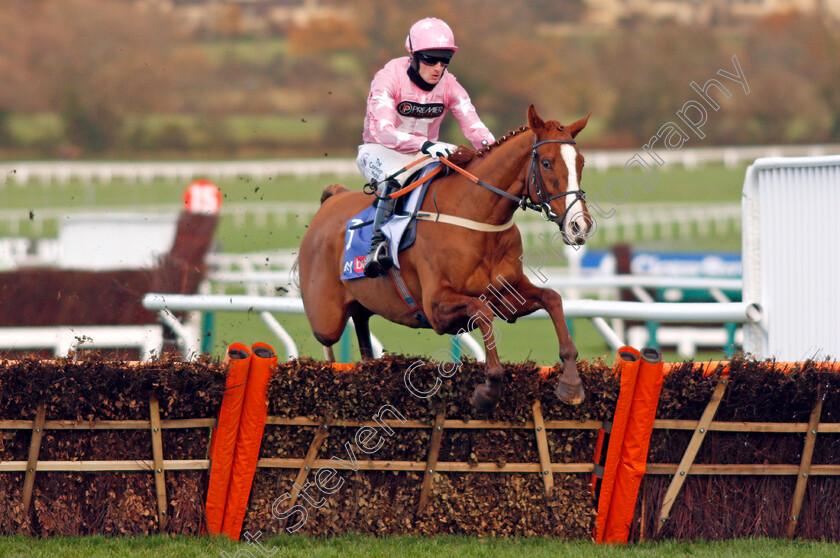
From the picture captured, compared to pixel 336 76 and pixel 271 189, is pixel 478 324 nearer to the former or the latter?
pixel 271 189

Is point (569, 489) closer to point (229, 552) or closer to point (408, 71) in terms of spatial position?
point (229, 552)

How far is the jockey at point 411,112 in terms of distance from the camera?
5016mm

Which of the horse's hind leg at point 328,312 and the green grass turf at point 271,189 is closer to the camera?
the horse's hind leg at point 328,312

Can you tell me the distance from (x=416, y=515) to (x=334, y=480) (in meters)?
0.38

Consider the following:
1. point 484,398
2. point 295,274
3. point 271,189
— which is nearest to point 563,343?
point 484,398

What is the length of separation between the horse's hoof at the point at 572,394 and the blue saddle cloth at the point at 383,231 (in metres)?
1.20

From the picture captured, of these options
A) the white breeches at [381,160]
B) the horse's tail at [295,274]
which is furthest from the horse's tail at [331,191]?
the white breeches at [381,160]

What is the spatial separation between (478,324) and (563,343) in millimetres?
380

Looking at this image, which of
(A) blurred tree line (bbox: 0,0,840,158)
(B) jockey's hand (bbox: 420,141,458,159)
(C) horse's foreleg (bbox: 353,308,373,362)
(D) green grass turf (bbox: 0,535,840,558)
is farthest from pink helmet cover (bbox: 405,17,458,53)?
(A) blurred tree line (bbox: 0,0,840,158)

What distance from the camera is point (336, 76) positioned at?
34.0 m

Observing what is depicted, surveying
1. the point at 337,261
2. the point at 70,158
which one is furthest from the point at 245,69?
the point at 337,261

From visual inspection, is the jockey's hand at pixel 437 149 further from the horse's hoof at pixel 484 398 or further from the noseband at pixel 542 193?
the horse's hoof at pixel 484 398

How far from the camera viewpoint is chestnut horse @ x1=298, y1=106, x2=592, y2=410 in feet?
13.7

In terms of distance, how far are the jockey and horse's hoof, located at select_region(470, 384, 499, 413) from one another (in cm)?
115
